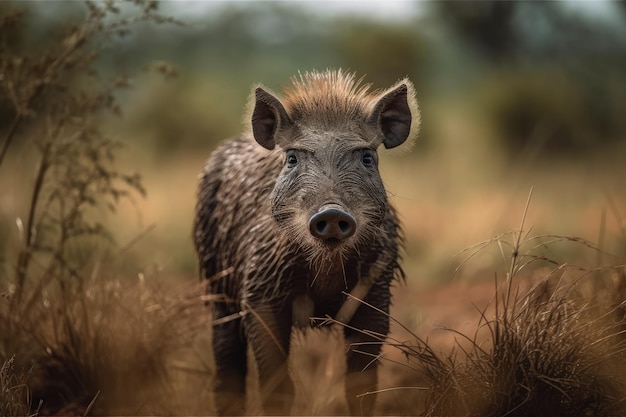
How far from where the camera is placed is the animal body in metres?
4.74

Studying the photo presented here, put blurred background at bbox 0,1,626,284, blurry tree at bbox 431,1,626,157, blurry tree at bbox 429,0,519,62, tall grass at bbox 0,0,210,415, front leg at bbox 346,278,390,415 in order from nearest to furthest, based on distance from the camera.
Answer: front leg at bbox 346,278,390,415 < tall grass at bbox 0,0,210,415 < blurred background at bbox 0,1,626,284 < blurry tree at bbox 431,1,626,157 < blurry tree at bbox 429,0,519,62

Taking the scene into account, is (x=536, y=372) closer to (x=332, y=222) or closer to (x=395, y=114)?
(x=332, y=222)

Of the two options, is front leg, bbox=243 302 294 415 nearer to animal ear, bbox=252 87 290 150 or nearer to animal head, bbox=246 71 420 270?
animal head, bbox=246 71 420 270

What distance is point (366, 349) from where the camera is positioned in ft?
17.4

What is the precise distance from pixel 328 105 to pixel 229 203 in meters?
1.31

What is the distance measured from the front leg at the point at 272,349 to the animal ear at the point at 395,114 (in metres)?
1.14

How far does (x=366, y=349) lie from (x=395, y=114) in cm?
133

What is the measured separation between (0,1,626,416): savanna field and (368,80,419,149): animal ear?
0.22 metres

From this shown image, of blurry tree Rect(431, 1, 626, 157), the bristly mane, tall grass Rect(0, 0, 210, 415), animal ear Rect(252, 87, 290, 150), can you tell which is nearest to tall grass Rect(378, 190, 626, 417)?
the bristly mane

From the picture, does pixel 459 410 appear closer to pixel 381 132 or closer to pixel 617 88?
pixel 381 132

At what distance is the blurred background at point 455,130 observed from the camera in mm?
11969

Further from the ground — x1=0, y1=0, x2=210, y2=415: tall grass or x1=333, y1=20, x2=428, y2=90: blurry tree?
x1=333, y1=20, x2=428, y2=90: blurry tree

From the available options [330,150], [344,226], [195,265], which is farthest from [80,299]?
[195,265]

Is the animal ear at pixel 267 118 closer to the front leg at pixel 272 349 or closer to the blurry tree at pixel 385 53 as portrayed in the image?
the front leg at pixel 272 349
